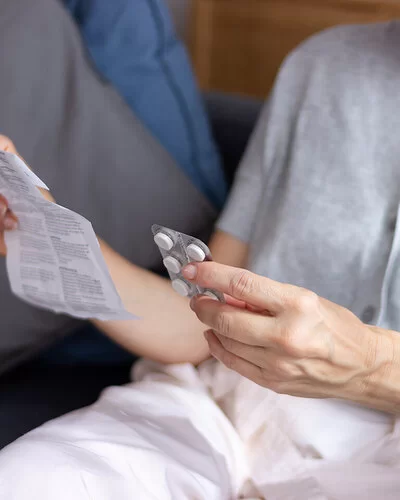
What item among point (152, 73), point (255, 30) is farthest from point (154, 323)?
point (255, 30)

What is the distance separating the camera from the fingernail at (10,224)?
0.74 meters

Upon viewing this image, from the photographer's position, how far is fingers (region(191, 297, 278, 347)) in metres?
0.59

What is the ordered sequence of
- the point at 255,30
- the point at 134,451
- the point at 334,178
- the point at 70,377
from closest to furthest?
1. the point at 134,451
2. the point at 334,178
3. the point at 70,377
4. the point at 255,30

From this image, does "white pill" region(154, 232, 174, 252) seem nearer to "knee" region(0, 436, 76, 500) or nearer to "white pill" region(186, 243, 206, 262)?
"white pill" region(186, 243, 206, 262)

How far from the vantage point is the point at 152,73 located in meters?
1.14

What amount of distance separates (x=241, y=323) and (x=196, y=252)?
0.08 m

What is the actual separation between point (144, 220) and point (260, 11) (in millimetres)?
746

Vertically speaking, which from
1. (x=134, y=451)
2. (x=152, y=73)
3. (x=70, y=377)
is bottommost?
(x=70, y=377)

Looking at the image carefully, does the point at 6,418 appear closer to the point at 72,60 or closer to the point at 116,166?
the point at 116,166

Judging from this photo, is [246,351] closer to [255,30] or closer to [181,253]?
[181,253]

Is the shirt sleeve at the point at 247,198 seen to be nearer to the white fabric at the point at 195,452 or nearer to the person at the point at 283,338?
the person at the point at 283,338

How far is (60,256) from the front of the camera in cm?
70

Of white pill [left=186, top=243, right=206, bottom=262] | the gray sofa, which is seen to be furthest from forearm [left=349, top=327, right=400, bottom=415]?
the gray sofa

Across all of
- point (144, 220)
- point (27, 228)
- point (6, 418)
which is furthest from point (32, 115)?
point (6, 418)
